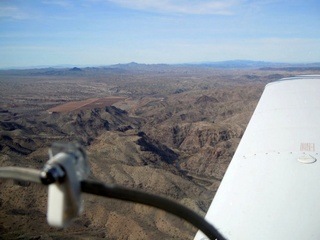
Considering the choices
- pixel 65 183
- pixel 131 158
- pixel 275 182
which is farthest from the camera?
pixel 131 158

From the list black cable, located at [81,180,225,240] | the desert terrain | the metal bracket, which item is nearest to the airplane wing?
black cable, located at [81,180,225,240]

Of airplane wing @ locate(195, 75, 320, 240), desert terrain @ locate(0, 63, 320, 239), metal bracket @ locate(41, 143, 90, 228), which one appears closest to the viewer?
Result: metal bracket @ locate(41, 143, 90, 228)

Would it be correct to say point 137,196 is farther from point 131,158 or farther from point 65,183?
point 131,158

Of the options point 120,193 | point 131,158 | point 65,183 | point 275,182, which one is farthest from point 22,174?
point 131,158

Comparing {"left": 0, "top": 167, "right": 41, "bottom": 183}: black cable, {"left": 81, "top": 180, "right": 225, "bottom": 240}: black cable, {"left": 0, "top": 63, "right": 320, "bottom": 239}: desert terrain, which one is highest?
{"left": 0, "top": 167, "right": 41, "bottom": 183}: black cable

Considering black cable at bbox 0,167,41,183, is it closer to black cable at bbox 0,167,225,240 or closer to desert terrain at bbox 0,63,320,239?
black cable at bbox 0,167,225,240

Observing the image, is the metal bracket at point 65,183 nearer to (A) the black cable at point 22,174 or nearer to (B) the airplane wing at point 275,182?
(A) the black cable at point 22,174

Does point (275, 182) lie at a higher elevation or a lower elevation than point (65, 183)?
lower

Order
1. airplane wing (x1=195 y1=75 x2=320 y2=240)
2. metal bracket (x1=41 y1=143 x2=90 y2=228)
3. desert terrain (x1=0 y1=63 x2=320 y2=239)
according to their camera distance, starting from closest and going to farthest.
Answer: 1. metal bracket (x1=41 y1=143 x2=90 y2=228)
2. airplane wing (x1=195 y1=75 x2=320 y2=240)
3. desert terrain (x1=0 y1=63 x2=320 y2=239)

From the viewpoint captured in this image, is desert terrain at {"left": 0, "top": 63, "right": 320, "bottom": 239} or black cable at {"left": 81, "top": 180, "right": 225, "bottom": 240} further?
desert terrain at {"left": 0, "top": 63, "right": 320, "bottom": 239}
